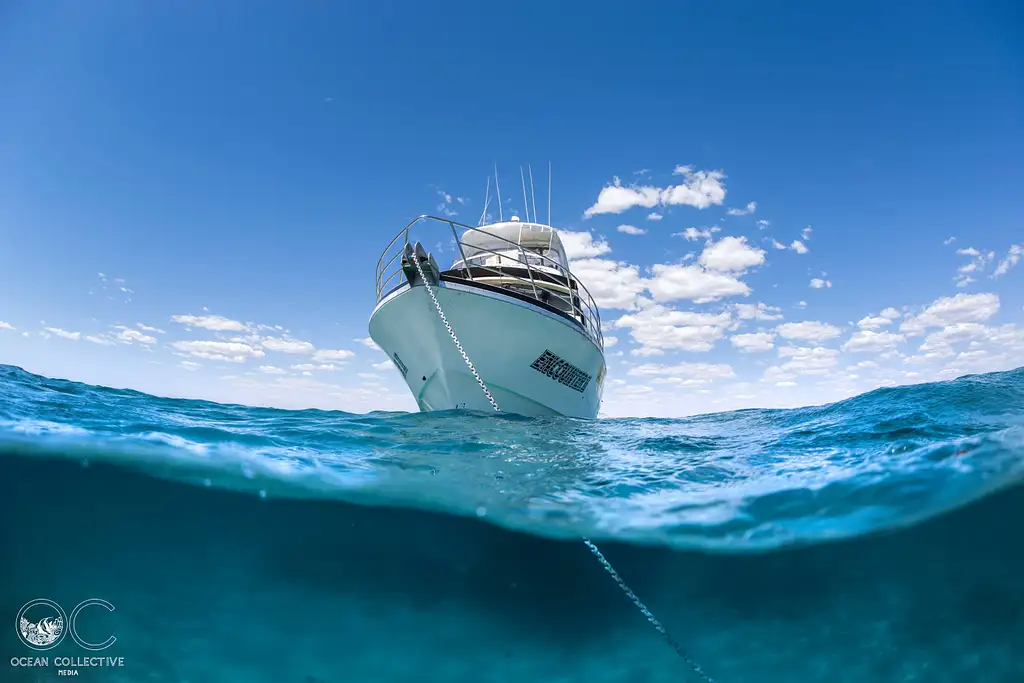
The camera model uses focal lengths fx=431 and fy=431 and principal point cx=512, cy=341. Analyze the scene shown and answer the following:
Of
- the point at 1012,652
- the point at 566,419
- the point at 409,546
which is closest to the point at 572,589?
the point at 409,546

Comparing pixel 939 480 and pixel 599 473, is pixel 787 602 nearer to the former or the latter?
pixel 939 480

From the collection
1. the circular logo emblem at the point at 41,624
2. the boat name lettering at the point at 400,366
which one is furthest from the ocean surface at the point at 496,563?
the boat name lettering at the point at 400,366

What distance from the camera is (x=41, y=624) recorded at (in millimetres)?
4387

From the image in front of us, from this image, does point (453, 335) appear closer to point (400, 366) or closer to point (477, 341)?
point (477, 341)

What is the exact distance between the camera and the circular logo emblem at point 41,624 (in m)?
4.25

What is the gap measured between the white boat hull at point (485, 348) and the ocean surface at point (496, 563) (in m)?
4.61

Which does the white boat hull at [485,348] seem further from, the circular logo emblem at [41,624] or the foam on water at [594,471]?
the circular logo emblem at [41,624]

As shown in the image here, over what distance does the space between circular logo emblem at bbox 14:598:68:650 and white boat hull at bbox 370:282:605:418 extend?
701 centimetres

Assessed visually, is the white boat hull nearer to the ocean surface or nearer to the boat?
the boat

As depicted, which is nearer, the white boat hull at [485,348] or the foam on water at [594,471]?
the foam on water at [594,471]

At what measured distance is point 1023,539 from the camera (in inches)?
219

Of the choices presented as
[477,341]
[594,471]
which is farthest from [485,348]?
[594,471]

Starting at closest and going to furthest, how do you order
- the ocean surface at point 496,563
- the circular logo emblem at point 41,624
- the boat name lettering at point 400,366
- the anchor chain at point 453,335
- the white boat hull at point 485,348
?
1. the circular logo emblem at point 41,624
2. the ocean surface at point 496,563
3. the anchor chain at point 453,335
4. the white boat hull at point 485,348
5. the boat name lettering at point 400,366

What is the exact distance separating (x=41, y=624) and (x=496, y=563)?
470cm
